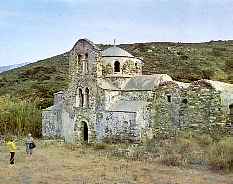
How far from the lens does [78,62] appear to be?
32.5 metres

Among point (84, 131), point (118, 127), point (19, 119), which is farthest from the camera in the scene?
point (19, 119)

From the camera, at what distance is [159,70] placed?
208ft

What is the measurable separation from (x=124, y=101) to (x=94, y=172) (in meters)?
10.9

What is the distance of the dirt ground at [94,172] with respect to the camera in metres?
18.9

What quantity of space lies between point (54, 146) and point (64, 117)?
393 cm

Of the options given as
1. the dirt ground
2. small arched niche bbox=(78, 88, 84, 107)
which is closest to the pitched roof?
small arched niche bbox=(78, 88, 84, 107)

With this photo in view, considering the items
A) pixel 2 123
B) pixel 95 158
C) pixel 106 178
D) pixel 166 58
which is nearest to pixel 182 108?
pixel 95 158

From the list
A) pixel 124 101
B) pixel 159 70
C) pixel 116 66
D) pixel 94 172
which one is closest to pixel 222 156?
pixel 94 172

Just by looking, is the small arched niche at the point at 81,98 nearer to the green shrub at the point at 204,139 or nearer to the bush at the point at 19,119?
the bush at the point at 19,119

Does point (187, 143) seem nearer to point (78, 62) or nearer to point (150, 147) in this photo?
point (150, 147)

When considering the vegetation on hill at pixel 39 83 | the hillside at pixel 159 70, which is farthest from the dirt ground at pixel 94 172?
the hillside at pixel 159 70

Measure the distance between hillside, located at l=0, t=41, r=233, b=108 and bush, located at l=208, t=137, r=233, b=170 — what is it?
30.4 metres

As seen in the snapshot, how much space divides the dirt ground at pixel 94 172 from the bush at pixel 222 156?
0.77m

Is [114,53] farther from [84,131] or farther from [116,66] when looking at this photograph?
[84,131]
